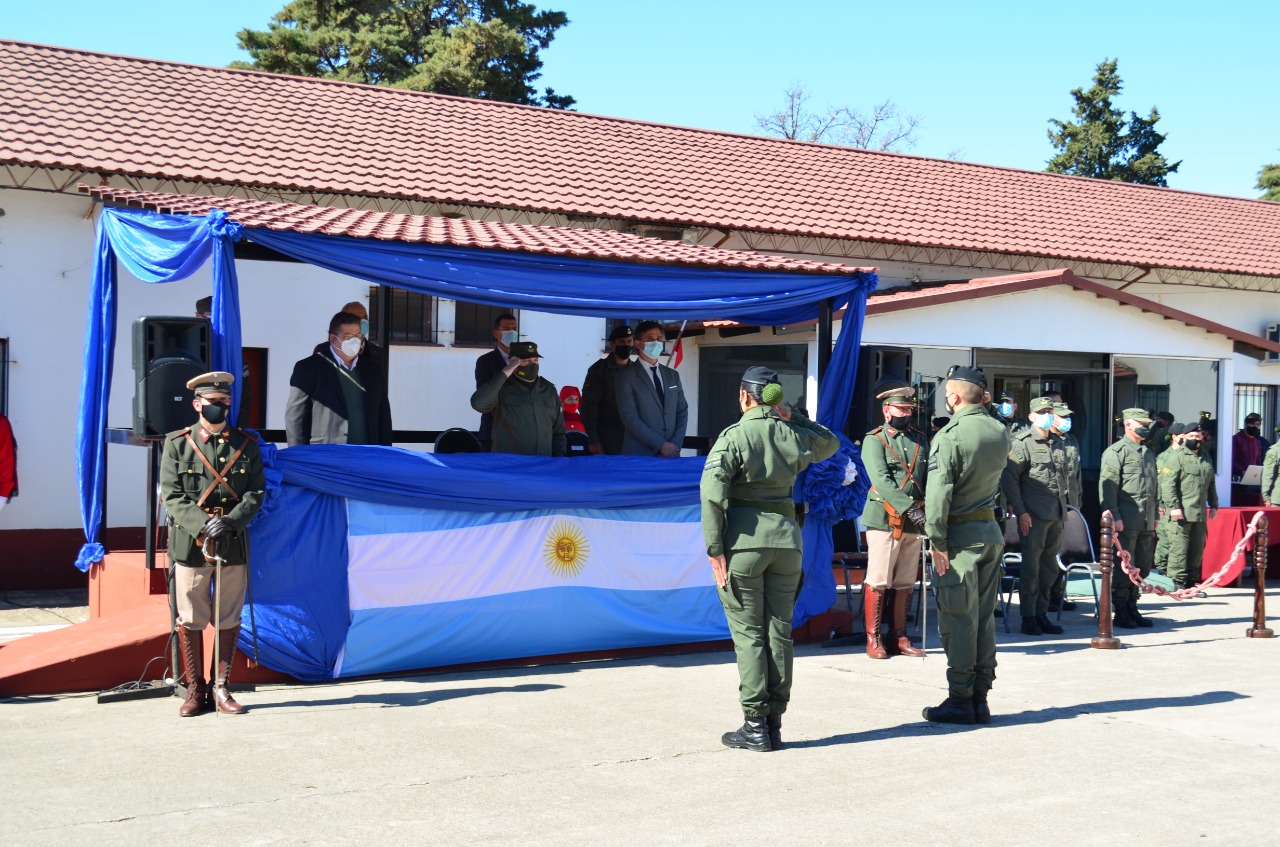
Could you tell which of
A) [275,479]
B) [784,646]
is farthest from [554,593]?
[784,646]

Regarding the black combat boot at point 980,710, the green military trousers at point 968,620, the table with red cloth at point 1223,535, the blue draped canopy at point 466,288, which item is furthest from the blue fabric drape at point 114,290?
the table with red cloth at point 1223,535

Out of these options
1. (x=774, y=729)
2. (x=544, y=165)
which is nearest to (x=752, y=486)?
(x=774, y=729)

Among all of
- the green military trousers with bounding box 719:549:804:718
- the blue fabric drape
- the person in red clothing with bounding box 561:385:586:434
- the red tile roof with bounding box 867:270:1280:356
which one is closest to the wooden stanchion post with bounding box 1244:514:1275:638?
the red tile roof with bounding box 867:270:1280:356

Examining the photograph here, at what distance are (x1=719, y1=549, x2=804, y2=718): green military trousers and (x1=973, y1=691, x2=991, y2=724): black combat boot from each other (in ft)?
→ 4.29

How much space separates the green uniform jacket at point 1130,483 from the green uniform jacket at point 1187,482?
1.93 m

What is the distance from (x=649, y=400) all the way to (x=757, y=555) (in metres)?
3.91

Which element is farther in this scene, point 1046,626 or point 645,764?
point 1046,626

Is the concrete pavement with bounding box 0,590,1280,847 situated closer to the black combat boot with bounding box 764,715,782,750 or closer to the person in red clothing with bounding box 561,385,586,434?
the black combat boot with bounding box 764,715,782,750

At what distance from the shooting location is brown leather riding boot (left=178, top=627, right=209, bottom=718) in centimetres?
736

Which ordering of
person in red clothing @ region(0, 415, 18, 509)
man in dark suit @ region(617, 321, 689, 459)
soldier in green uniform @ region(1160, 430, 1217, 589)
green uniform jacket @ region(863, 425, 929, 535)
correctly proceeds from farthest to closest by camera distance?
1. soldier in green uniform @ region(1160, 430, 1217, 589)
2. person in red clothing @ region(0, 415, 18, 509)
3. man in dark suit @ region(617, 321, 689, 459)
4. green uniform jacket @ region(863, 425, 929, 535)

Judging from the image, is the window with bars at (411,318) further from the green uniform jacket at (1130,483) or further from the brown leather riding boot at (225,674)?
the brown leather riding boot at (225,674)

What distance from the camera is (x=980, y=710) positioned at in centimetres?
743

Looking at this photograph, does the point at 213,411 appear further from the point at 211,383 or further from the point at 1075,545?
the point at 1075,545

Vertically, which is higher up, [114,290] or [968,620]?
[114,290]
